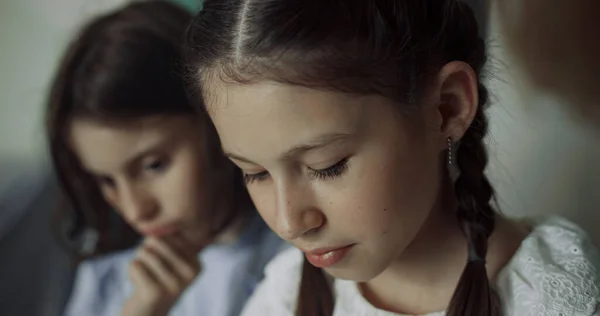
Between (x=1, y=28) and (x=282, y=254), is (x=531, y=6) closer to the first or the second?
(x=282, y=254)

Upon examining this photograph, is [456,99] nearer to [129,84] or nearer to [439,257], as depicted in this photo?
[439,257]

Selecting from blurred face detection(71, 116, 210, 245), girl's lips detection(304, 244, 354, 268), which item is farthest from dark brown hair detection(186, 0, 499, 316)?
blurred face detection(71, 116, 210, 245)

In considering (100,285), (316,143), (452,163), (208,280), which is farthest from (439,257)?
(100,285)

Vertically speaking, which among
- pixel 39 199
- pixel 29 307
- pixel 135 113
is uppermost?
pixel 135 113

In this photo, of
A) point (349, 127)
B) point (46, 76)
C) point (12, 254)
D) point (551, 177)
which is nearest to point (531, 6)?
point (551, 177)

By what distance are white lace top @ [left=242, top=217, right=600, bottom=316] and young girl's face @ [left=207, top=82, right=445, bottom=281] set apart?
10cm

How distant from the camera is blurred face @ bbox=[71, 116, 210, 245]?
0.82m

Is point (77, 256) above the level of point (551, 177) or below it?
below

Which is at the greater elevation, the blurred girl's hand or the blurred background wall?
the blurred background wall

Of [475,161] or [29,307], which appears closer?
[475,161]

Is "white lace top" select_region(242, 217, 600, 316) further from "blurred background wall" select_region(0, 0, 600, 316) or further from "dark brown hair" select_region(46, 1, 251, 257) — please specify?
"dark brown hair" select_region(46, 1, 251, 257)

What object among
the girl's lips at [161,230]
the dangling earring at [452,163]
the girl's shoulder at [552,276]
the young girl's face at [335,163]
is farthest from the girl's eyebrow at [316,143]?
the girl's lips at [161,230]

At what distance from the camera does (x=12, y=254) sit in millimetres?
891

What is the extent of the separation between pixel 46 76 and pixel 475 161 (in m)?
0.53
